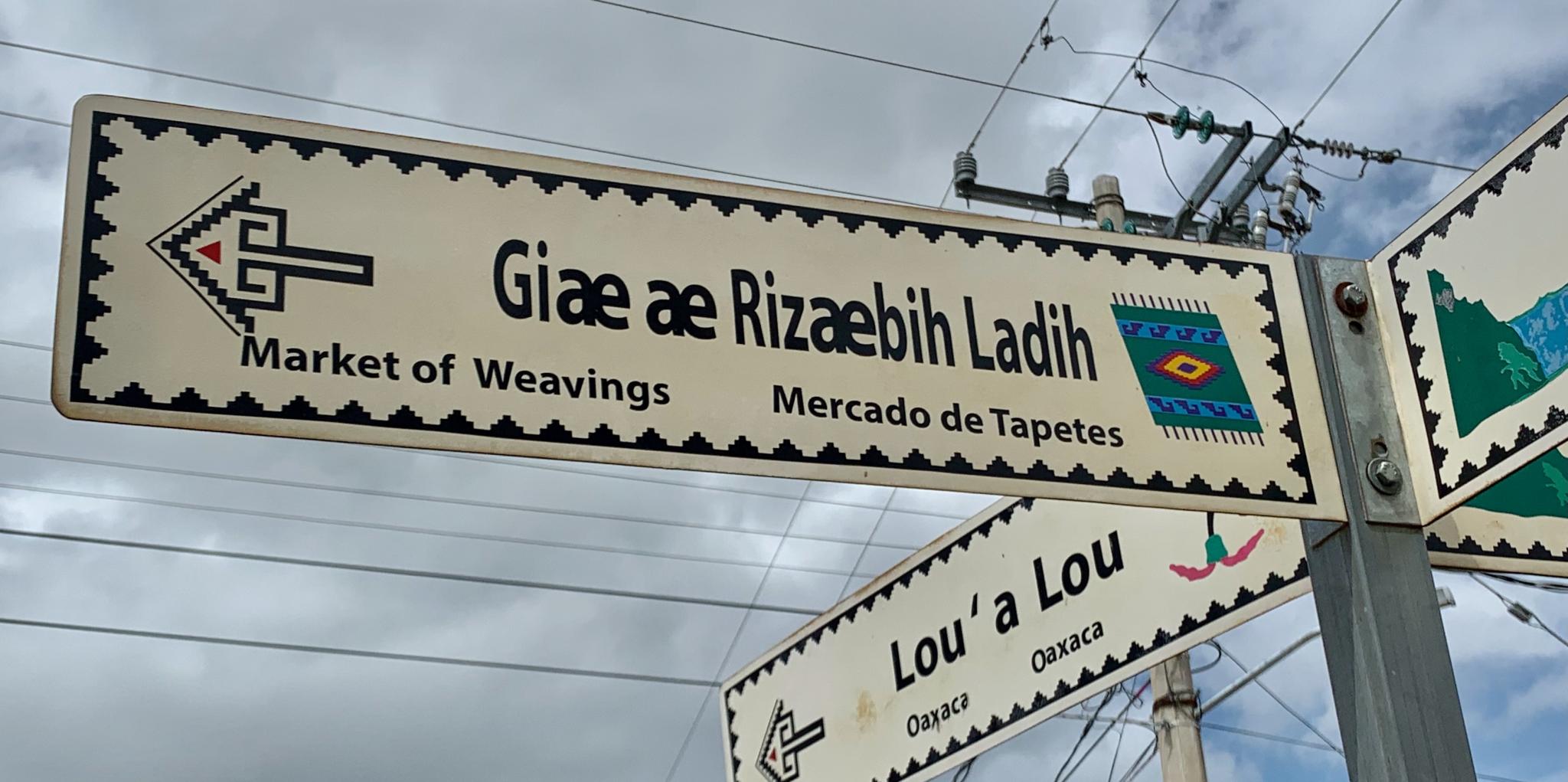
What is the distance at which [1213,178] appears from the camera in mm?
11023

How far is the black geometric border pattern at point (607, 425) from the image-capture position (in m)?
2.63

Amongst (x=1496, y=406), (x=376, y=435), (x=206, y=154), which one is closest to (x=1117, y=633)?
(x=1496, y=406)

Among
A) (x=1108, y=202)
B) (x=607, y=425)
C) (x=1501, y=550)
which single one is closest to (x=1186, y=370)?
(x=1501, y=550)

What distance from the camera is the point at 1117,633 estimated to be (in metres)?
3.75

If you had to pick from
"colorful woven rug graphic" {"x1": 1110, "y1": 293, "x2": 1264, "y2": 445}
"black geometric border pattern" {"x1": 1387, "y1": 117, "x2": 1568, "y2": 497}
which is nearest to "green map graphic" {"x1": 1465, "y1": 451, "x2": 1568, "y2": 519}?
"black geometric border pattern" {"x1": 1387, "y1": 117, "x2": 1568, "y2": 497}

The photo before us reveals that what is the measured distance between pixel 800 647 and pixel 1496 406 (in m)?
1.98

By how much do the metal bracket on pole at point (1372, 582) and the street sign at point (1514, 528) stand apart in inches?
7.5

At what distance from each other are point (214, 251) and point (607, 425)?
67 cm

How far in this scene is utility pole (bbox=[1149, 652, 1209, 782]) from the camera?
8281 mm

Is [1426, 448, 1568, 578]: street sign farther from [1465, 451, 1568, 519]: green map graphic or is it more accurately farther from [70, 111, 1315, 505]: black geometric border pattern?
[70, 111, 1315, 505]: black geometric border pattern

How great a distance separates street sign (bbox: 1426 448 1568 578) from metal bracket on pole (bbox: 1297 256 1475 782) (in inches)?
7.5

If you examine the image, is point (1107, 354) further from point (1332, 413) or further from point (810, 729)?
point (810, 729)

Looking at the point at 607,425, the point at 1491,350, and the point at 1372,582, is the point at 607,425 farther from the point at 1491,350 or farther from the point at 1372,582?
Answer: the point at 1491,350

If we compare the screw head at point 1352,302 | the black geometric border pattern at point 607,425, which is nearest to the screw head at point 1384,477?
the black geometric border pattern at point 607,425
